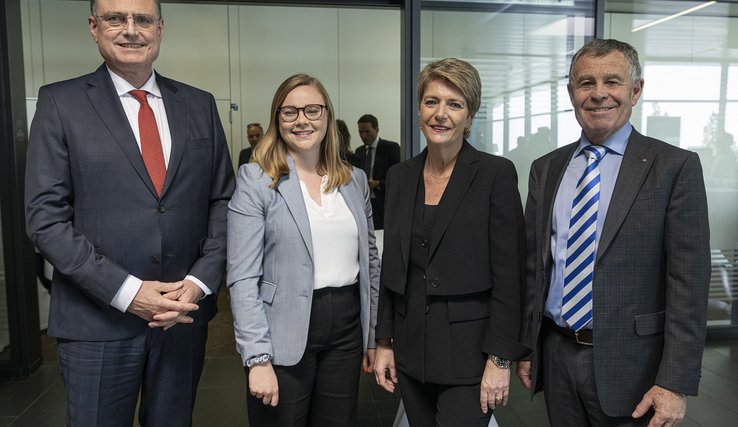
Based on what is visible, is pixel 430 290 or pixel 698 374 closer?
pixel 698 374

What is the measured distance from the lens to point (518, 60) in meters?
3.70

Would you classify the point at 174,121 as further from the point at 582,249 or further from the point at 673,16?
the point at 673,16

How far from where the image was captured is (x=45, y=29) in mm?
7289

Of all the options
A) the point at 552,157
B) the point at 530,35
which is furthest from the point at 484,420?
the point at 530,35

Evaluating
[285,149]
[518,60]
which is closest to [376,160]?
[518,60]

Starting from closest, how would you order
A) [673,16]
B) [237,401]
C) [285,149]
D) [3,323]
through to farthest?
[285,149]
[237,401]
[3,323]
[673,16]

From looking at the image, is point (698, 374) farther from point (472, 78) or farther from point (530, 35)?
Result: point (530, 35)

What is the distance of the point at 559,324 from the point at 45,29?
7954 millimetres

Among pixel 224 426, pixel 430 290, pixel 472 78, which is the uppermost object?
pixel 472 78

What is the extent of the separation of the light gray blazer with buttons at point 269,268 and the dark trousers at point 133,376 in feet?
0.83

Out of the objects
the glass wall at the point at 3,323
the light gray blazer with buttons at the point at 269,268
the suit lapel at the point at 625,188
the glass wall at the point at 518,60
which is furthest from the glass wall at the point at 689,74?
the glass wall at the point at 3,323

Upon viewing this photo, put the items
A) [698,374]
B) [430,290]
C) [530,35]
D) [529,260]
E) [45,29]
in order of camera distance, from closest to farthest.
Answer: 1. [698,374]
2. [430,290]
3. [529,260]
4. [530,35]
5. [45,29]

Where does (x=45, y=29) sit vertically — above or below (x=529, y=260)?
above

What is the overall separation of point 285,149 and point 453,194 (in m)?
0.63
